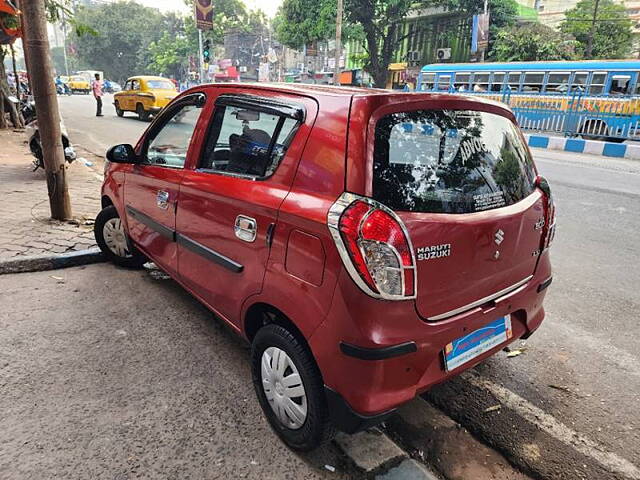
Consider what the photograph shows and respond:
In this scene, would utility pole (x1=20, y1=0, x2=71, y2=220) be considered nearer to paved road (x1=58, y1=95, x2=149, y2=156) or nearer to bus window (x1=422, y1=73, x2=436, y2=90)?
paved road (x1=58, y1=95, x2=149, y2=156)

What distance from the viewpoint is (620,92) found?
1502 cm

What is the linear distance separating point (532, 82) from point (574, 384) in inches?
673

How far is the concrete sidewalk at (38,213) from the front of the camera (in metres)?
4.43

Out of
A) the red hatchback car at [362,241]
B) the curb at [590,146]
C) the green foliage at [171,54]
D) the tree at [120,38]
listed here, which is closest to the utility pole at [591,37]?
the curb at [590,146]

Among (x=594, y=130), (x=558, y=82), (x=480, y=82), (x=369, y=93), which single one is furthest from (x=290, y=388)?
(x=480, y=82)

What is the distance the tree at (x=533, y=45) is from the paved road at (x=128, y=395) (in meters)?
30.4

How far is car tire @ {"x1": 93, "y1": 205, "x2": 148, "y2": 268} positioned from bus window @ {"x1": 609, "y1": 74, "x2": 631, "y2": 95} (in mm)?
16367

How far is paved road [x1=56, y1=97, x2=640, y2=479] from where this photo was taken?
2.22m

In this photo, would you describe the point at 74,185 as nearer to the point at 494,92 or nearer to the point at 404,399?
the point at 404,399

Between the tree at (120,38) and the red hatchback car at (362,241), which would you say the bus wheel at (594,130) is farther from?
the tree at (120,38)

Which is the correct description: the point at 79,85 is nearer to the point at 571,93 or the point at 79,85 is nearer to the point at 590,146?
the point at 571,93

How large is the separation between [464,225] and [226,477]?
148 cm

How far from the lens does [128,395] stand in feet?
8.14

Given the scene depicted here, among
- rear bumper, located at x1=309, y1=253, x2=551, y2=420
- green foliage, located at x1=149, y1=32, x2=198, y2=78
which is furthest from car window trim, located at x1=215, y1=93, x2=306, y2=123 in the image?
green foliage, located at x1=149, y1=32, x2=198, y2=78
